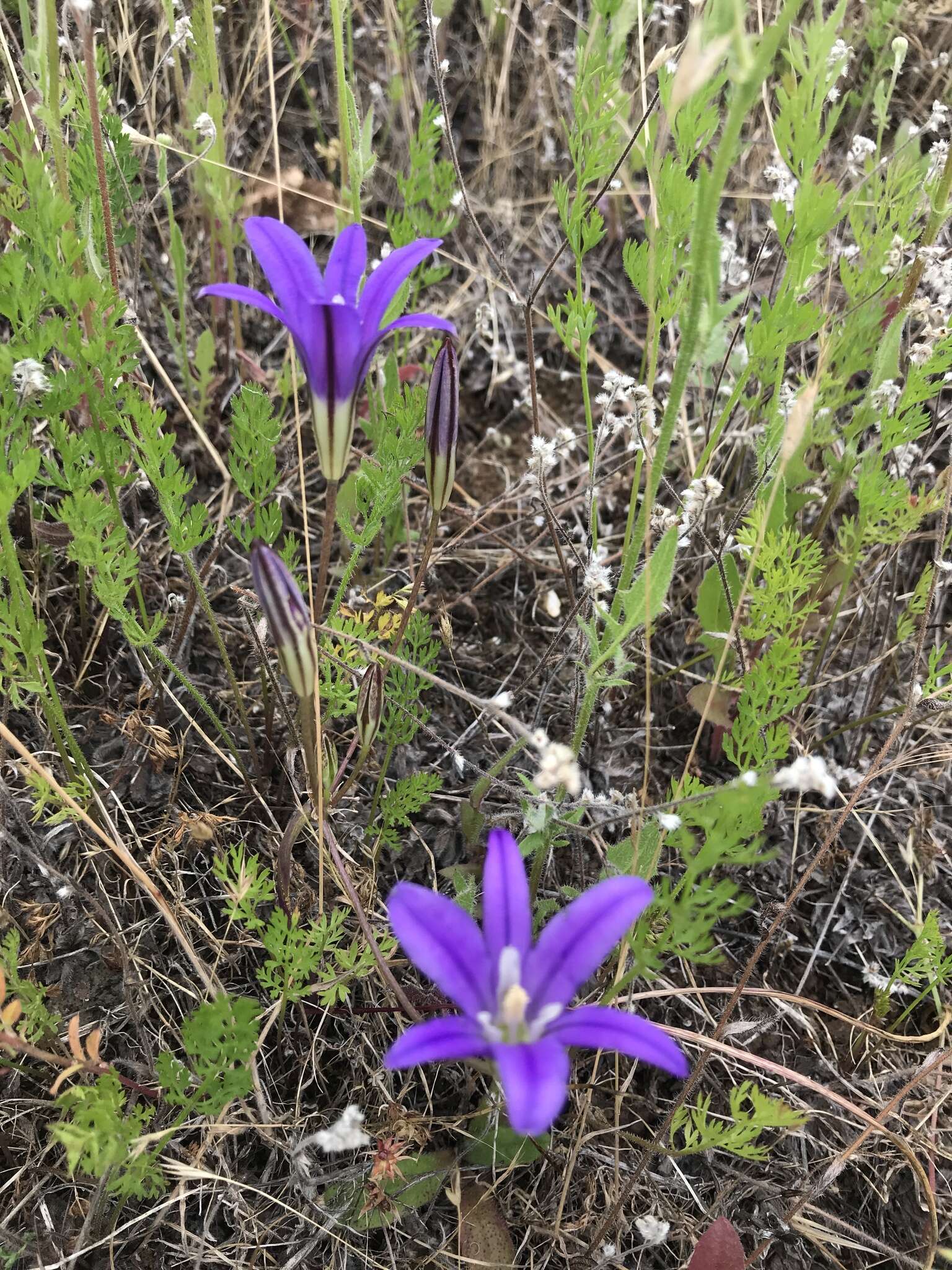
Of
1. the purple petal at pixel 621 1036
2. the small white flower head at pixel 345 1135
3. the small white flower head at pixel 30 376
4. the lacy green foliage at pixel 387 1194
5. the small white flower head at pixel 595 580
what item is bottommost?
the lacy green foliage at pixel 387 1194

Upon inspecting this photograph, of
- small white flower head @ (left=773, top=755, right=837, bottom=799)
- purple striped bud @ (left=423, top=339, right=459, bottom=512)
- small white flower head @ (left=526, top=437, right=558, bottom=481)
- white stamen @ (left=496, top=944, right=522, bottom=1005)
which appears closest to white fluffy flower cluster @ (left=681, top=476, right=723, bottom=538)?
small white flower head @ (left=526, top=437, right=558, bottom=481)

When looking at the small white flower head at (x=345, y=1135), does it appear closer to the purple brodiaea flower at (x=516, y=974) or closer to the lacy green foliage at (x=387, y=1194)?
the purple brodiaea flower at (x=516, y=974)

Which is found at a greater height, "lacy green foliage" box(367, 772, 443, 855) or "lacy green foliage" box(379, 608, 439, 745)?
"lacy green foliage" box(379, 608, 439, 745)

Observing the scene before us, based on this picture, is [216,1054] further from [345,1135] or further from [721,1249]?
[721,1249]

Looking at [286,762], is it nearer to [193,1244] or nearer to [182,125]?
[193,1244]

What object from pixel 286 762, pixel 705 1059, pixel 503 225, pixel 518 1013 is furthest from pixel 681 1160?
pixel 503 225

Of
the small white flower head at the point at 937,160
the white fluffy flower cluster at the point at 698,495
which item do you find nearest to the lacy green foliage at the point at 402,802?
the white fluffy flower cluster at the point at 698,495

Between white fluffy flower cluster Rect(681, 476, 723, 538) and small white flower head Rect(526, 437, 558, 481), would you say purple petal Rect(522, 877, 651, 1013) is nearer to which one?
white fluffy flower cluster Rect(681, 476, 723, 538)
